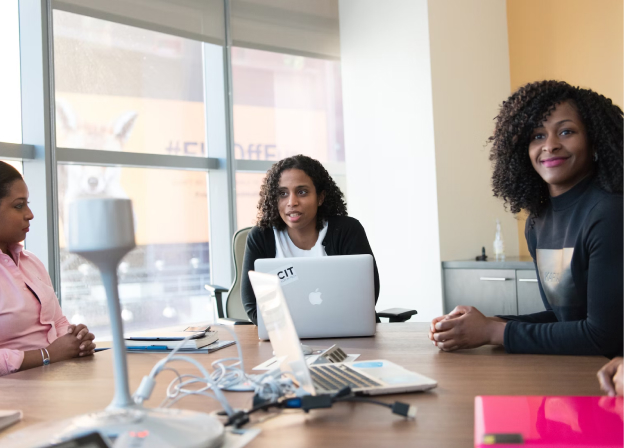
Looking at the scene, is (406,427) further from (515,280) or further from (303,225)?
(515,280)

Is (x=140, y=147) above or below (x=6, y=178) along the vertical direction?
above

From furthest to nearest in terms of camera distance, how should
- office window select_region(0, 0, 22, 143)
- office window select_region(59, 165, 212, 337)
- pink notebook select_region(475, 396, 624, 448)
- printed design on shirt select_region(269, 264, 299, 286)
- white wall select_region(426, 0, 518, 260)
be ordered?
white wall select_region(426, 0, 518, 260) < office window select_region(59, 165, 212, 337) < office window select_region(0, 0, 22, 143) < printed design on shirt select_region(269, 264, 299, 286) < pink notebook select_region(475, 396, 624, 448)

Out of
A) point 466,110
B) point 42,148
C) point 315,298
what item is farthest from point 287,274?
point 466,110

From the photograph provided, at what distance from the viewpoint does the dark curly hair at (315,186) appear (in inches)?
114

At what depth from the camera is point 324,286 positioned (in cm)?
195

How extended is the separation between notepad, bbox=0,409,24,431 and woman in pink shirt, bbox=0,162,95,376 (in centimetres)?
75

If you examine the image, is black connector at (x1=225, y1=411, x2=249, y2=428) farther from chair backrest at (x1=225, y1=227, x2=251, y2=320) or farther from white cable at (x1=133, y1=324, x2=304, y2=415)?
chair backrest at (x1=225, y1=227, x2=251, y2=320)

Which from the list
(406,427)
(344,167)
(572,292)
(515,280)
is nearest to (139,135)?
(344,167)

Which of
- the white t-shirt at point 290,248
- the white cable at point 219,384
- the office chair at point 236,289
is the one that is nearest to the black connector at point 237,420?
the white cable at point 219,384

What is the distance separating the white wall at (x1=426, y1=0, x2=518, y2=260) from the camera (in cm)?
418

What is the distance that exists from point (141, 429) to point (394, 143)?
367 centimetres

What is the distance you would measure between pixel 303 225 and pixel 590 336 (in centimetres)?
156

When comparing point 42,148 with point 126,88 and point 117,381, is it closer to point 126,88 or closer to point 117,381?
point 126,88

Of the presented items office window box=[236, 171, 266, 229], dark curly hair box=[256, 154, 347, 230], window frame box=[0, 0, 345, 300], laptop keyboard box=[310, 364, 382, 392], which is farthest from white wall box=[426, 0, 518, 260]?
laptop keyboard box=[310, 364, 382, 392]
